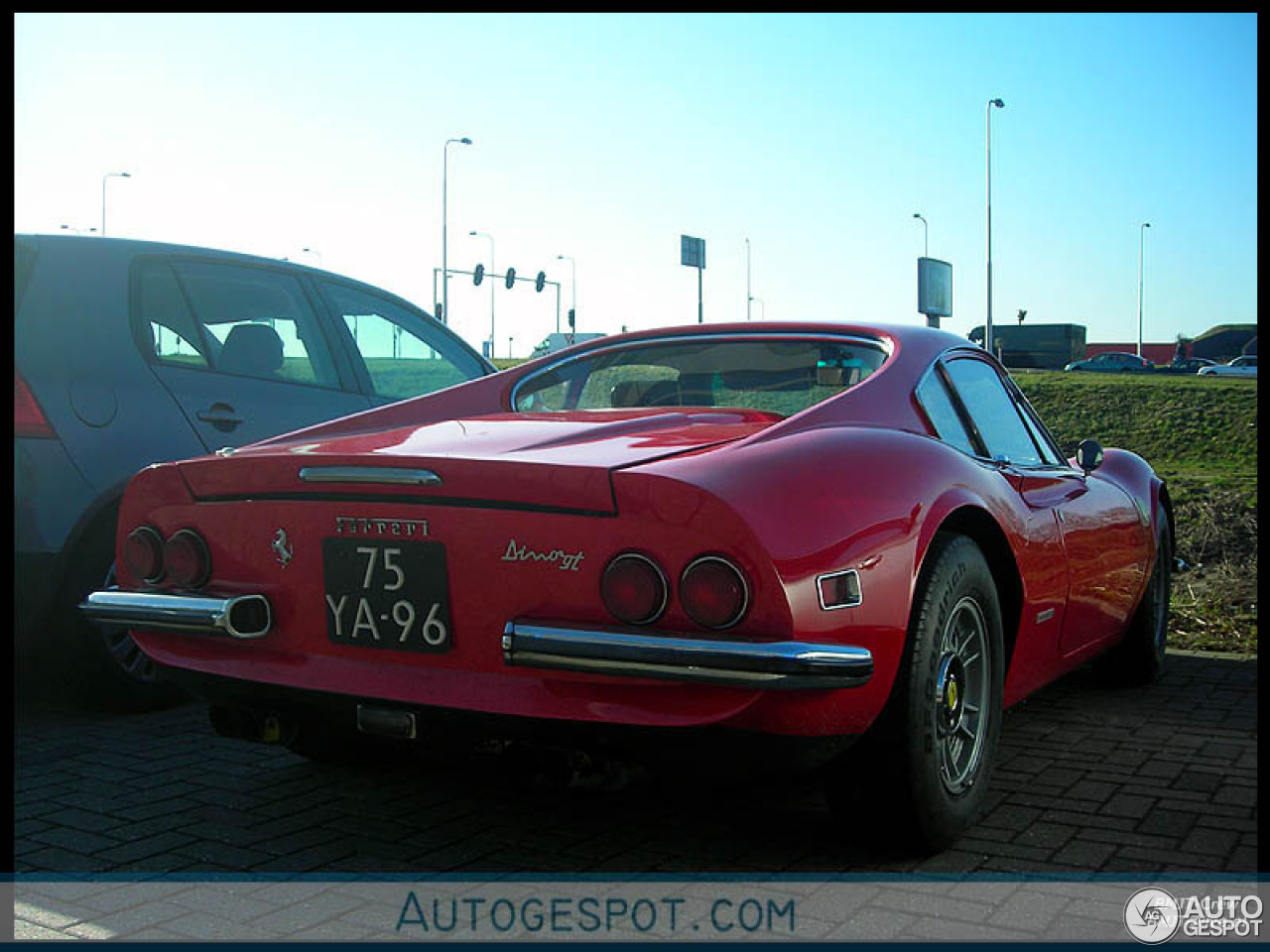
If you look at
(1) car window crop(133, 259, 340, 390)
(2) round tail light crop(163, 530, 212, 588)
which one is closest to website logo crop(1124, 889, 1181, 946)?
(2) round tail light crop(163, 530, 212, 588)

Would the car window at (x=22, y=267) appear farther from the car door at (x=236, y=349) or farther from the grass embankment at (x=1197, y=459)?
the grass embankment at (x=1197, y=459)

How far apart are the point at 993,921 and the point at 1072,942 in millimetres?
174

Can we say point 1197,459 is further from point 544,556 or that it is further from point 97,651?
point 544,556

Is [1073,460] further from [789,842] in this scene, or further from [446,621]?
[446,621]

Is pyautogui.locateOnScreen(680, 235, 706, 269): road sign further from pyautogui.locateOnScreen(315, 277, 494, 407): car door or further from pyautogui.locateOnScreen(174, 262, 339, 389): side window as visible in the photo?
pyautogui.locateOnScreen(174, 262, 339, 389): side window

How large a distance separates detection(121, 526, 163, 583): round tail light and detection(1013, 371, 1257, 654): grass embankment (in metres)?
3.59

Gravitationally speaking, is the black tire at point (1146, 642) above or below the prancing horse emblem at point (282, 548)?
below

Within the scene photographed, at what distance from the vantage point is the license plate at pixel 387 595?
308cm

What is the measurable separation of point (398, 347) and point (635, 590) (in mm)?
3696

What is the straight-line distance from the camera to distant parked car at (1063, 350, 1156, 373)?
45.9m

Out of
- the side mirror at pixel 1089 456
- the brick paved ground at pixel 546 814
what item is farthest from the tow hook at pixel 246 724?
the side mirror at pixel 1089 456

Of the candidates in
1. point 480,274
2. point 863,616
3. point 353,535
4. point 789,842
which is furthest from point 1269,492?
point 480,274

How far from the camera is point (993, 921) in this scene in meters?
2.92

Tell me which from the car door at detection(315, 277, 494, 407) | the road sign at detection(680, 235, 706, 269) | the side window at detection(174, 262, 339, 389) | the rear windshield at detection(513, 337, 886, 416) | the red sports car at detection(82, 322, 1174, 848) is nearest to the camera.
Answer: the red sports car at detection(82, 322, 1174, 848)
